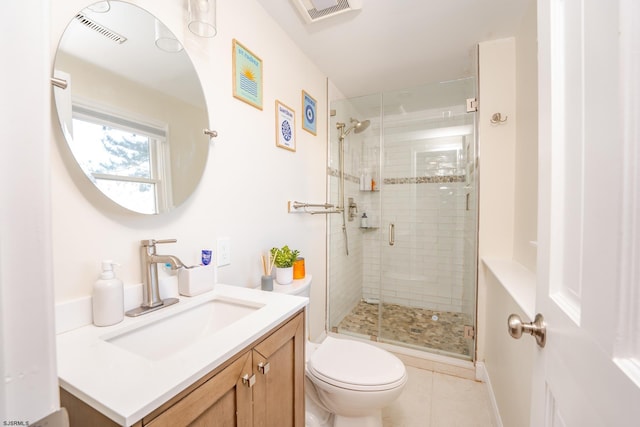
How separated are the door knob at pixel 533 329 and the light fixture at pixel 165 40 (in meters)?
1.43

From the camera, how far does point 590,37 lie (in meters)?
0.42

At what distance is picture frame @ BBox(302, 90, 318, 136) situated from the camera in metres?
1.98

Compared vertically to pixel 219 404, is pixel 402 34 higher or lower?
higher

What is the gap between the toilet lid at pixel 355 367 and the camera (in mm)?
1151

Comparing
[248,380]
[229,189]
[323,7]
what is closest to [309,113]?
[323,7]

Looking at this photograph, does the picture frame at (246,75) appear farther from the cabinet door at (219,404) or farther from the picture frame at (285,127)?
the cabinet door at (219,404)

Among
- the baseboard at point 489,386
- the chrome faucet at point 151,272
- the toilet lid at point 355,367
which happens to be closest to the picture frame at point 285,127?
the chrome faucet at point 151,272

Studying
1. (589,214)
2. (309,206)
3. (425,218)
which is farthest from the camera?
(425,218)

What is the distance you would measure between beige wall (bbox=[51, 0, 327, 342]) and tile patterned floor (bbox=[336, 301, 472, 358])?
0.52 m

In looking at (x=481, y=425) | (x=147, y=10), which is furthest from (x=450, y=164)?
(x=147, y=10)

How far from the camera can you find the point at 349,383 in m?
1.15

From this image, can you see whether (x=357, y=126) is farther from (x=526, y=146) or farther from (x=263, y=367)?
(x=263, y=367)

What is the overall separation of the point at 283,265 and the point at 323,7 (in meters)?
1.51

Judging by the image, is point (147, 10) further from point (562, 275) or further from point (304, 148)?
point (562, 275)
